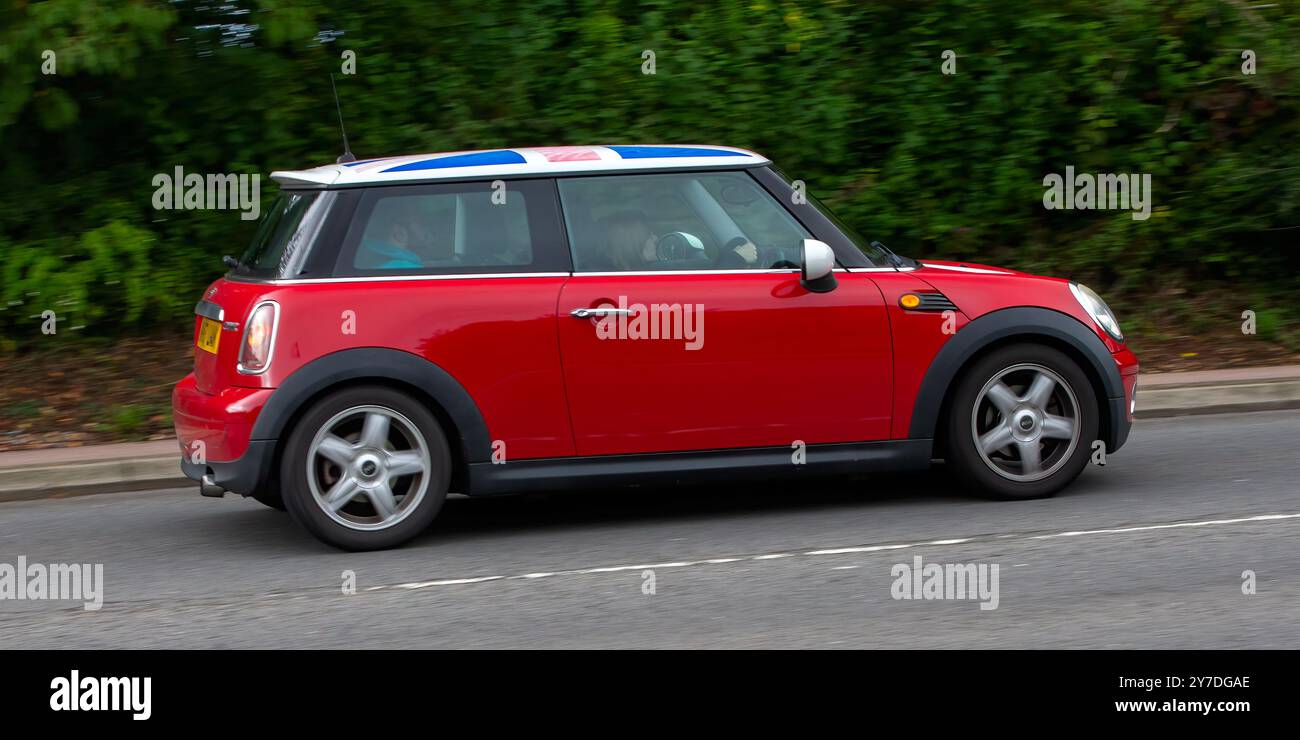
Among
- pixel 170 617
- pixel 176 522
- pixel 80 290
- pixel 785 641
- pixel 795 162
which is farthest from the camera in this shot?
pixel 795 162

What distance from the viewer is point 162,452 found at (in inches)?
350

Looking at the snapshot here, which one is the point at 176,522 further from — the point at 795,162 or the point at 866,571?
the point at 795,162

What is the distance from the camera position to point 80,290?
1130 cm

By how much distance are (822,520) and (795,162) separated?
6215mm

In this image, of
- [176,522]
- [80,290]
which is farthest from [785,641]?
[80,290]

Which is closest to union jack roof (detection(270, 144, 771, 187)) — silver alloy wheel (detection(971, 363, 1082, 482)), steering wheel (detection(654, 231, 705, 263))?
steering wheel (detection(654, 231, 705, 263))

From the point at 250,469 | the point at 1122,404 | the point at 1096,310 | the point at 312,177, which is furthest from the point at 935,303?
the point at 250,469

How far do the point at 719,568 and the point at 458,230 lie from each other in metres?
1.86

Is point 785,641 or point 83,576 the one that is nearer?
point 785,641

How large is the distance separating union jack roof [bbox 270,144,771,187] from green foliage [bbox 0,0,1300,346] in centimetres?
521

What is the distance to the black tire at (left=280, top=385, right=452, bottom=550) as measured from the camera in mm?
6359

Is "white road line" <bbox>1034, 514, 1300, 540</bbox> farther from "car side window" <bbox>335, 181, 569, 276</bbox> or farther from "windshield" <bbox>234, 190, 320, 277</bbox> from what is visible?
"windshield" <bbox>234, 190, 320, 277</bbox>

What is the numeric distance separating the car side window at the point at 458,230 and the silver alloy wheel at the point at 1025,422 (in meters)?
2.05

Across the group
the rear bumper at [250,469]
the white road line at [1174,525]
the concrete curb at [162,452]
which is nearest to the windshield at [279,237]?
the rear bumper at [250,469]
